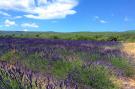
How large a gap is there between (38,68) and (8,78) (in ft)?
12.6

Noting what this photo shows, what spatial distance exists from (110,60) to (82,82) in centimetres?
369

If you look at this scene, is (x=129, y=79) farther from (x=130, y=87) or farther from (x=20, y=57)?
(x=20, y=57)

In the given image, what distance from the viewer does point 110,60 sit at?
1062 centimetres

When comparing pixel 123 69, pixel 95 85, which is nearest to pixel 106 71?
pixel 95 85

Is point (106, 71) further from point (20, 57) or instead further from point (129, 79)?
point (20, 57)

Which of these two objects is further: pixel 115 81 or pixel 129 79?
pixel 129 79

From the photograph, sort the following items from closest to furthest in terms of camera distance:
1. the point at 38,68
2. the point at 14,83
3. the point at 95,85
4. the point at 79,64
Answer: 1. the point at 14,83
2. the point at 95,85
3. the point at 79,64
4. the point at 38,68

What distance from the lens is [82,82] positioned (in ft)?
23.2

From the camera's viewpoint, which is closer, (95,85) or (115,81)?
(95,85)

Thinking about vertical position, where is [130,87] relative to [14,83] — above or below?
below

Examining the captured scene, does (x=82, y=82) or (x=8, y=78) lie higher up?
(x=8, y=78)

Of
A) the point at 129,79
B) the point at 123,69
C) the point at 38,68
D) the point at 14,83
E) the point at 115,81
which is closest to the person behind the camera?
the point at 14,83

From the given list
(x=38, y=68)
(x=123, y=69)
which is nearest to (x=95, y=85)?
(x=38, y=68)

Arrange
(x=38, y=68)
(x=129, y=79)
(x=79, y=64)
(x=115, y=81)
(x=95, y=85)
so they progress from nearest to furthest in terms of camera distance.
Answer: (x=95, y=85)
(x=115, y=81)
(x=79, y=64)
(x=38, y=68)
(x=129, y=79)
